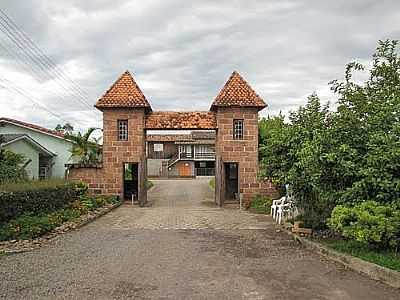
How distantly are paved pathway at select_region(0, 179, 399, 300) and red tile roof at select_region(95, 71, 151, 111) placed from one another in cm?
1081

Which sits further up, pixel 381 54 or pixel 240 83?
pixel 240 83

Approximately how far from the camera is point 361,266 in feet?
27.2

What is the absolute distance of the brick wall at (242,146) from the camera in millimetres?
23984

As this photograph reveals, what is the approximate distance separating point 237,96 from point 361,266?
17.1 m

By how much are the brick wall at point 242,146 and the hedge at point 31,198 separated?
28.9ft

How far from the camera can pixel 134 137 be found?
961 inches

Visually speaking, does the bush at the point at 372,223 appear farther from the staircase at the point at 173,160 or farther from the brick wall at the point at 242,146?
the staircase at the point at 173,160

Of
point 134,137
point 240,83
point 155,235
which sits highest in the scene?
point 240,83

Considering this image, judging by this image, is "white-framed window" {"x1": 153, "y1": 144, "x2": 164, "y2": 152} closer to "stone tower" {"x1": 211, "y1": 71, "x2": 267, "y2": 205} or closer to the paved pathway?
"stone tower" {"x1": 211, "y1": 71, "x2": 267, "y2": 205}

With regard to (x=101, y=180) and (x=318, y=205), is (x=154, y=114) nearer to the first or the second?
(x=101, y=180)

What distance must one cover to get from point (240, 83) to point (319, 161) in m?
16.2

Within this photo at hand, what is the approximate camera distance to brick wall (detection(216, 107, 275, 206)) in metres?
24.0

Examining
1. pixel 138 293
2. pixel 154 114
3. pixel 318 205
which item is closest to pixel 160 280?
pixel 138 293

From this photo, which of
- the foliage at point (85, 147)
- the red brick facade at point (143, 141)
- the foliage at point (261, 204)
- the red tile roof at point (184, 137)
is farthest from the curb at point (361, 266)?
the red tile roof at point (184, 137)
